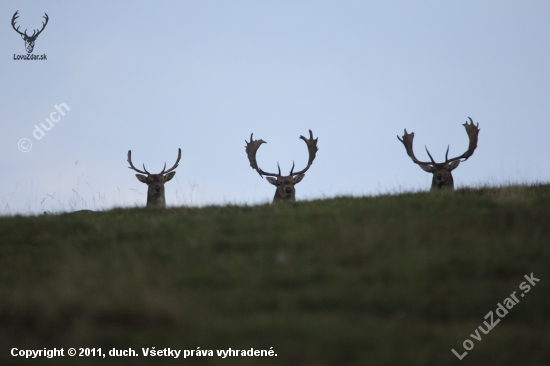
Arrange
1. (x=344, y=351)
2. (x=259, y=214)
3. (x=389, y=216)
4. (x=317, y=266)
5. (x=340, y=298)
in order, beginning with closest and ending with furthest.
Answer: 1. (x=344, y=351)
2. (x=340, y=298)
3. (x=317, y=266)
4. (x=389, y=216)
5. (x=259, y=214)

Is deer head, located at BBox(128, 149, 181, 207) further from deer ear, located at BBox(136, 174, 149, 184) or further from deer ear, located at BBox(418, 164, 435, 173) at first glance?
deer ear, located at BBox(418, 164, 435, 173)

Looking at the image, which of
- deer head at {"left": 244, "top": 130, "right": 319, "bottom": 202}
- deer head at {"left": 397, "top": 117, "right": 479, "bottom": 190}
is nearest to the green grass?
Answer: deer head at {"left": 397, "top": 117, "right": 479, "bottom": 190}

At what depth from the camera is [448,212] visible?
8859 millimetres

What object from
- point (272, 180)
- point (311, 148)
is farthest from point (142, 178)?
point (311, 148)

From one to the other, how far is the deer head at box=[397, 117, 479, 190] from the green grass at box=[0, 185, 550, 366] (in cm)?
709

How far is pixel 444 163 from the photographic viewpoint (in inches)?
645

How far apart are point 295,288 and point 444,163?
454 inches

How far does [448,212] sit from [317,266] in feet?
10.9

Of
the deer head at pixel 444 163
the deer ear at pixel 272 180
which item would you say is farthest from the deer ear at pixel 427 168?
the deer ear at pixel 272 180

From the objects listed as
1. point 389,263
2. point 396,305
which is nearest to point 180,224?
point 389,263

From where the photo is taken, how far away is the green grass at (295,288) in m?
4.71

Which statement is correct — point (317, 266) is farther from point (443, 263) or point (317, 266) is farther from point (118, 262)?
point (118, 262)

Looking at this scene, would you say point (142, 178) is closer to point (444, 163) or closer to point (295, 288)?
point (444, 163)

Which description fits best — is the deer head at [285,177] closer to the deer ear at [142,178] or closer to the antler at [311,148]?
the antler at [311,148]
